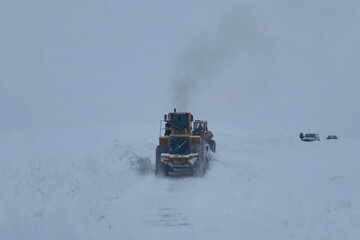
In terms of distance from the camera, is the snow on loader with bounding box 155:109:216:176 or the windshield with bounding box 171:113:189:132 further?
the windshield with bounding box 171:113:189:132

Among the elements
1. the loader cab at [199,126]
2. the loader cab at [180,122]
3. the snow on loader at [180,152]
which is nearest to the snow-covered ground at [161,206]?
the snow on loader at [180,152]

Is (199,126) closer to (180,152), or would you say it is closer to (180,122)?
(180,122)

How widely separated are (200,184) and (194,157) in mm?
3791

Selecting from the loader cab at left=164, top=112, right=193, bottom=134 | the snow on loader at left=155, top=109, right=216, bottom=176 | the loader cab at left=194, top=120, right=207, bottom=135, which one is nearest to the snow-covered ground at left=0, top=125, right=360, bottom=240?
the snow on loader at left=155, top=109, right=216, bottom=176

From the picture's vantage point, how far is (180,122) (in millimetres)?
24797

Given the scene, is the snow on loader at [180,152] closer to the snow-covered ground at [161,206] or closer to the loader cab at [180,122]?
the loader cab at [180,122]

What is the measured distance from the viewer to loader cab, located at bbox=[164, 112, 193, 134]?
24703 mm

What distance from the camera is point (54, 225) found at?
397 inches

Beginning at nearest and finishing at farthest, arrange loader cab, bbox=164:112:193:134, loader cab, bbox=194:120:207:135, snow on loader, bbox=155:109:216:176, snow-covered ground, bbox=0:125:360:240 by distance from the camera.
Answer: snow-covered ground, bbox=0:125:360:240
snow on loader, bbox=155:109:216:176
loader cab, bbox=164:112:193:134
loader cab, bbox=194:120:207:135

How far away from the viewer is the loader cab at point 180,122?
2470cm

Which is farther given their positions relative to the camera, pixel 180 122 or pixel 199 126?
pixel 199 126

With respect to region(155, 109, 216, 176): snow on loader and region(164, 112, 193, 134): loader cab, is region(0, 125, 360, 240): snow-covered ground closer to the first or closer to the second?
region(155, 109, 216, 176): snow on loader

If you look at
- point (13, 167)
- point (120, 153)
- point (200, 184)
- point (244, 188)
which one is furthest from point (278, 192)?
point (120, 153)

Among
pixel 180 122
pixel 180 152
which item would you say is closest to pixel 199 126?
pixel 180 122
